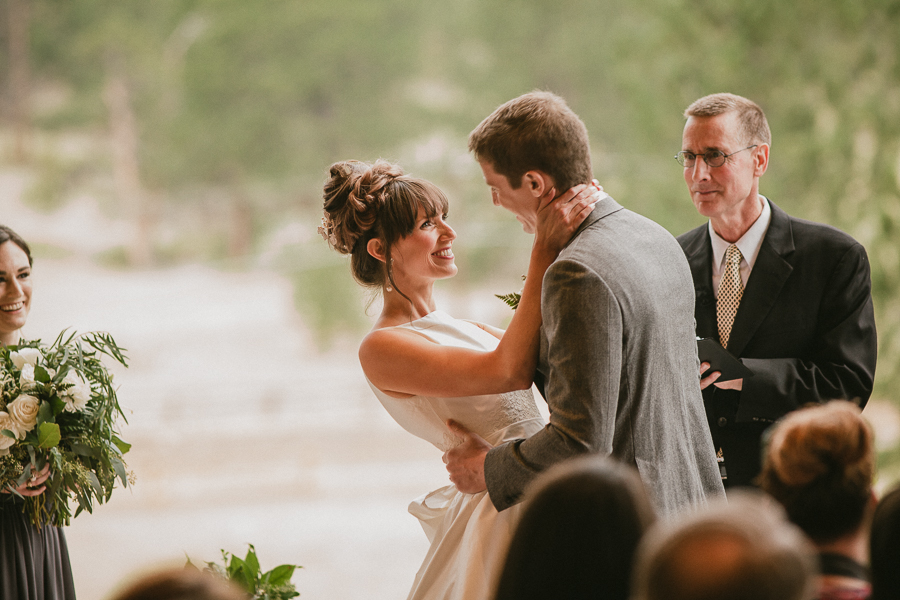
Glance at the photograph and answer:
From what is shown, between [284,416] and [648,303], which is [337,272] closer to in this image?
[284,416]

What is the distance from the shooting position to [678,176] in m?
7.56

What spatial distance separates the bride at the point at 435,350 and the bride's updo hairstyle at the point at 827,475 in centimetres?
70

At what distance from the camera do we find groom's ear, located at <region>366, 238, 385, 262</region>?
217 cm

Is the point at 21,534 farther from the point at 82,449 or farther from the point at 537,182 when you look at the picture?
the point at 537,182

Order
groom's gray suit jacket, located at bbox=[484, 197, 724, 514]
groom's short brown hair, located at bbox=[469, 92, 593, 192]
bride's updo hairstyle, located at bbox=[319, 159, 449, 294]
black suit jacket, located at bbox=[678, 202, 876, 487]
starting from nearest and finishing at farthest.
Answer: groom's gray suit jacket, located at bbox=[484, 197, 724, 514] → groom's short brown hair, located at bbox=[469, 92, 593, 192] → bride's updo hairstyle, located at bbox=[319, 159, 449, 294] → black suit jacket, located at bbox=[678, 202, 876, 487]

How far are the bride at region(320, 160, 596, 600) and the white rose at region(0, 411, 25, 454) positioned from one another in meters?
1.06

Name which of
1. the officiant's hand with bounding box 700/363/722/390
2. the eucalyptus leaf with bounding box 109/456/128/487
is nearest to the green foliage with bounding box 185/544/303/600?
the eucalyptus leaf with bounding box 109/456/128/487

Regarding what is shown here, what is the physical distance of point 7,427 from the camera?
91.4 inches

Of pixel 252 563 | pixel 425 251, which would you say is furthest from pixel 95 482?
pixel 425 251

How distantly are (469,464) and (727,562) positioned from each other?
1189mm

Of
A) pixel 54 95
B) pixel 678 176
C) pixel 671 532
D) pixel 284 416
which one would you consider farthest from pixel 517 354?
pixel 54 95

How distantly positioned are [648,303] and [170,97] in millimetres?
9803

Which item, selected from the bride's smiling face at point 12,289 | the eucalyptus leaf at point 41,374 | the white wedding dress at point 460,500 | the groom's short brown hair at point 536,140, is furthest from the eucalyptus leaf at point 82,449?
the groom's short brown hair at point 536,140

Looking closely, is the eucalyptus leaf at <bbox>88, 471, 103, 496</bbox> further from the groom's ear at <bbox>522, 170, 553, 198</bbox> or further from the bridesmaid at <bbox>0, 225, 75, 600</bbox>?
the groom's ear at <bbox>522, 170, 553, 198</bbox>
